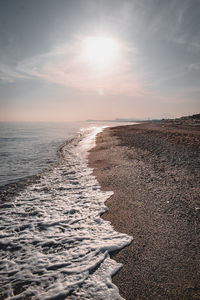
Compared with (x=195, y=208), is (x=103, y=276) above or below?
below

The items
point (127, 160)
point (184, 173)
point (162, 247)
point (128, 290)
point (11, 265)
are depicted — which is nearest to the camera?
point (128, 290)

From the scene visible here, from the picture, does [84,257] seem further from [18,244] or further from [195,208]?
[195,208]

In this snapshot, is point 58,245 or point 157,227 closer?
point 58,245

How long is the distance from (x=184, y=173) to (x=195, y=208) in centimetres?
303

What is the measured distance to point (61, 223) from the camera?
487 centimetres

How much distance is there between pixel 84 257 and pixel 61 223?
1.63m

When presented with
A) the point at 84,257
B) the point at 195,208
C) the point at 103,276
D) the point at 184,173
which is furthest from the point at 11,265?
the point at 184,173

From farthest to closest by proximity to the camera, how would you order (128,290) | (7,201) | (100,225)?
1. (7,201)
2. (100,225)
3. (128,290)

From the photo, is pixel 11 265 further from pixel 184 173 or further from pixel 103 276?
pixel 184 173

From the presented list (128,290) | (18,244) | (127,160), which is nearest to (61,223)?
(18,244)

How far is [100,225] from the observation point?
4.58 metres

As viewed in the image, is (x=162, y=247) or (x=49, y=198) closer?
(x=162, y=247)

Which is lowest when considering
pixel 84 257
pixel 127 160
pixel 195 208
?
pixel 84 257

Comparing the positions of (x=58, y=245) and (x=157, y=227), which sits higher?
(x=157, y=227)
